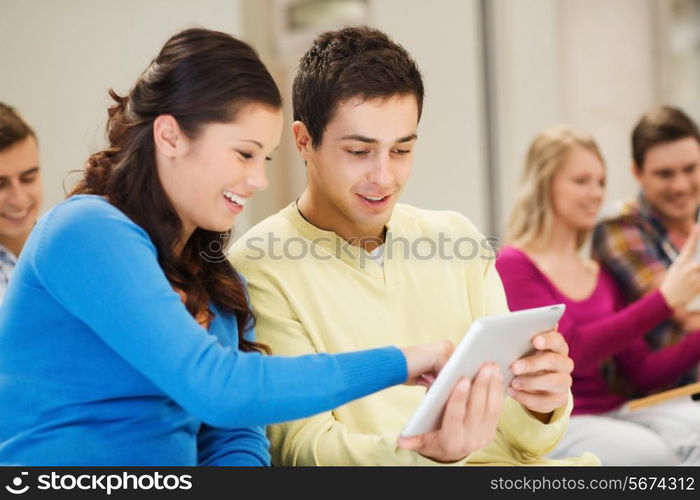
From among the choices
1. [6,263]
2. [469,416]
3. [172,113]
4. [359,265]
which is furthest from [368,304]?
[6,263]

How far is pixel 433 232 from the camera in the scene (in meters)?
1.45

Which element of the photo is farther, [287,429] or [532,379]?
[287,429]

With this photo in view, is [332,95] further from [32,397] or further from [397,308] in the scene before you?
[32,397]

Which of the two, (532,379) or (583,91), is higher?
(583,91)

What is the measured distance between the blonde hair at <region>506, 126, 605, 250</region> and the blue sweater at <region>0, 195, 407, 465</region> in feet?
4.32

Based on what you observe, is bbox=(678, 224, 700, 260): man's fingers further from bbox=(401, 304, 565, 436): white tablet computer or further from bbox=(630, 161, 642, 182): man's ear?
bbox=(401, 304, 565, 436): white tablet computer

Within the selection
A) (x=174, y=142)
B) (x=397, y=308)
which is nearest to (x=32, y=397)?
(x=174, y=142)

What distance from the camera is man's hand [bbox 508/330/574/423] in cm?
115

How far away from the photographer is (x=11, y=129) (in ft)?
6.03

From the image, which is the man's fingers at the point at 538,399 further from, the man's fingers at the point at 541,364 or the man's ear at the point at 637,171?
the man's ear at the point at 637,171

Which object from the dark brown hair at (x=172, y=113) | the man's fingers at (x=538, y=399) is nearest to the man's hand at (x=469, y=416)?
the man's fingers at (x=538, y=399)

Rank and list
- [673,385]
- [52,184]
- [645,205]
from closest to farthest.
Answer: [673,385]
[645,205]
[52,184]

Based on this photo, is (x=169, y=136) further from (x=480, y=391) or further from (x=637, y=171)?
(x=637, y=171)

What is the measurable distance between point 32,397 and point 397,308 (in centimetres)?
55
